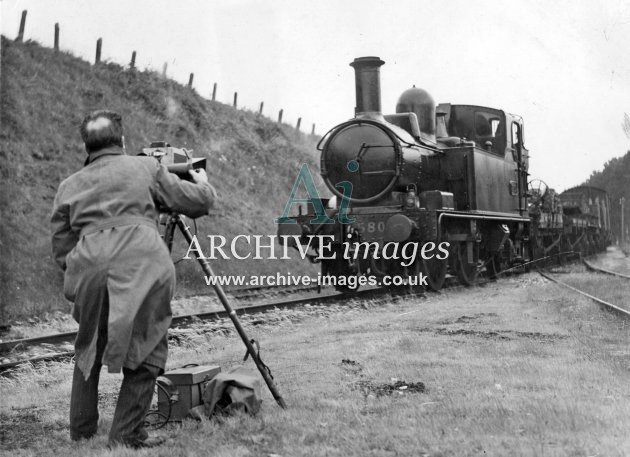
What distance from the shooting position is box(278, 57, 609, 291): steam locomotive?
1093cm

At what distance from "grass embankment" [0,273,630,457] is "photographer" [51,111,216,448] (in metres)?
0.27

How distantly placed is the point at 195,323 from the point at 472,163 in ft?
18.8

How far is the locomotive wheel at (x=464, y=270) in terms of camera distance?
12.4 m

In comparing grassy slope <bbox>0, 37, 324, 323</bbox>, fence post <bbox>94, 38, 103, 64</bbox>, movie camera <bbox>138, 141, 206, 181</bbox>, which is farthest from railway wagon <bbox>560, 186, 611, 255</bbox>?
movie camera <bbox>138, 141, 206, 181</bbox>

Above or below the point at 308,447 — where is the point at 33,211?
above

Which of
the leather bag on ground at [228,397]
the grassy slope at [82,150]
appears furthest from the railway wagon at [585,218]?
the leather bag on ground at [228,397]

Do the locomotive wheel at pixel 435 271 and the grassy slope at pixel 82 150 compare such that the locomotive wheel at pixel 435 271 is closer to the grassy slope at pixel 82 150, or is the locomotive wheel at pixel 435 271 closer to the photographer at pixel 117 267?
the grassy slope at pixel 82 150

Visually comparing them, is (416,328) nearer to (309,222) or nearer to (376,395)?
(376,395)

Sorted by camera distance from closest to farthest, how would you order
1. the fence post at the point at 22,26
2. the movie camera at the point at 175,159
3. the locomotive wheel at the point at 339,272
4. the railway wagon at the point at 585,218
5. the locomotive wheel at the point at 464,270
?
the movie camera at the point at 175,159 < the locomotive wheel at the point at 339,272 < the locomotive wheel at the point at 464,270 < the fence post at the point at 22,26 < the railway wagon at the point at 585,218

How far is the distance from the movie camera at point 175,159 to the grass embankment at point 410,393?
54.2 inches

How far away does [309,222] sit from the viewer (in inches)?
452

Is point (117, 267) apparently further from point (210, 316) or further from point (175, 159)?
point (210, 316)

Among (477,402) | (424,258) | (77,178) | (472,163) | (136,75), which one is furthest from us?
(136,75)

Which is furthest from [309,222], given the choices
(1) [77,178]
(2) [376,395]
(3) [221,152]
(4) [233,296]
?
(3) [221,152]
